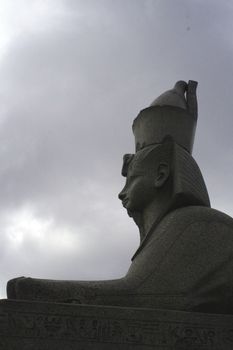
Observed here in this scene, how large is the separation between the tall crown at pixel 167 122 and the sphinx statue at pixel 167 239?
0.4 inches

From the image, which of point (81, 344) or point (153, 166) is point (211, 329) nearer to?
point (81, 344)

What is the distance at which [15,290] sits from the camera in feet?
13.5

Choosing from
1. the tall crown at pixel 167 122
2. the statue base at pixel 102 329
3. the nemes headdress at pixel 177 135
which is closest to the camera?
the statue base at pixel 102 329

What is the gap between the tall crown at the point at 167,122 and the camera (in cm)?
586

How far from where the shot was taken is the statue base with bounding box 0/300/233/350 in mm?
3787

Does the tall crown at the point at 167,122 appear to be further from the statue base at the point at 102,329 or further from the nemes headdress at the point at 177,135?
the statue base at the point at 102,329

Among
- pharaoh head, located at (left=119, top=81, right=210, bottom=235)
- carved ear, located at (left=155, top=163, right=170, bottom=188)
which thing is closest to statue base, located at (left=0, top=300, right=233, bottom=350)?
pharaoh head, located at (left=119, top=81, right=210, bottom=235)

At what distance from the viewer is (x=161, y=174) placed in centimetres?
538

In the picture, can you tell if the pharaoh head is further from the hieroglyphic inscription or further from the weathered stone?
the hieroglyphic inscription

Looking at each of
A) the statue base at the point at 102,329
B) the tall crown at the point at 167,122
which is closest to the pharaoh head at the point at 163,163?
the tall crown at the point at 167,122

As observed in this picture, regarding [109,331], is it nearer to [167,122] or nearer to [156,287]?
[156,287]

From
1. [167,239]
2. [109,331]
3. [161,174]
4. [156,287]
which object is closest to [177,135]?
[161,174]

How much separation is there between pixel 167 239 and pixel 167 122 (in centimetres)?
165

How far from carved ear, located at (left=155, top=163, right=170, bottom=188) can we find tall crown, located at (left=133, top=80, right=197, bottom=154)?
41 centimetres
